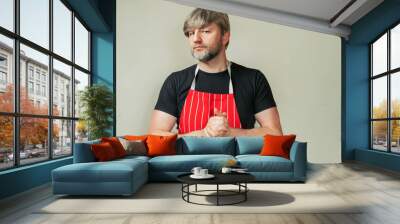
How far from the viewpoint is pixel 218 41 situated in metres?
7.81

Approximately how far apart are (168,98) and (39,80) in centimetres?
263

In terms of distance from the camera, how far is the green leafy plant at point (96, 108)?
7.62m

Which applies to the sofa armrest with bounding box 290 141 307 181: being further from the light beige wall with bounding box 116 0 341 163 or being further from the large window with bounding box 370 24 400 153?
the large window with bounding box 370 24 400 153

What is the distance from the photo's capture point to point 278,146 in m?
6.41

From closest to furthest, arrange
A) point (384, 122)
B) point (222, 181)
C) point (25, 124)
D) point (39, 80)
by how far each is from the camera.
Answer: point (222, 181) → point (25, 124) → point (39, 80) → point (384, 122)

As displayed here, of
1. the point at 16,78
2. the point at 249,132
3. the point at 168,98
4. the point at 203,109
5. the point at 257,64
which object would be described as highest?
the point at 257,64

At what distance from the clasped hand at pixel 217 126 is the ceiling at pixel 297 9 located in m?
1.93

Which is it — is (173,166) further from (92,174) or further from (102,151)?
(92,174)

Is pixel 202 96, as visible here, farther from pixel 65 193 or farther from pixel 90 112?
pixel 65 193

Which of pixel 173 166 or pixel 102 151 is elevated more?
pixel 102 151

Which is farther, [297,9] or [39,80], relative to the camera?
[297,9]

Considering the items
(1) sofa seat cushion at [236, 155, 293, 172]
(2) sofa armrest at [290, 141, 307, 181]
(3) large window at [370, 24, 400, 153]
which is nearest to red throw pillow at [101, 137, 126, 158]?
(1) sofa seat cushion at [236, 155, 293, 172]

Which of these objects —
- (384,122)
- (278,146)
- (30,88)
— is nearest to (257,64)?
(278,146)

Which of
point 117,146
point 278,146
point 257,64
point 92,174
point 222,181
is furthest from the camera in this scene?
point 257,64
